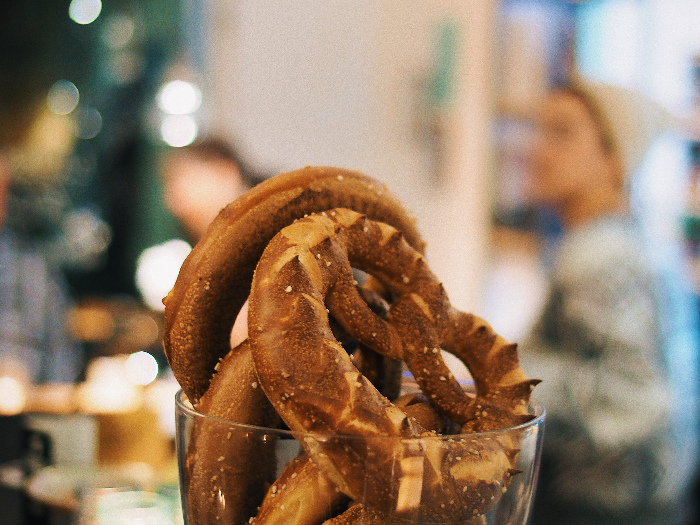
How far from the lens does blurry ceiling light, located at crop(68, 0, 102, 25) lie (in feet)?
11.8

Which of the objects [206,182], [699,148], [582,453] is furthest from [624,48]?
[582,453]

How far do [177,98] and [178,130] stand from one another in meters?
0.17

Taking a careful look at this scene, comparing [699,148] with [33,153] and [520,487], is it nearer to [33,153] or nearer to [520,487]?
[520,487]

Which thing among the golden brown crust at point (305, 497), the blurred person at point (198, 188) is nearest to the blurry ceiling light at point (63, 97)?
the blurred person at point (198, 188)

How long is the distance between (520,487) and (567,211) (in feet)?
4.58

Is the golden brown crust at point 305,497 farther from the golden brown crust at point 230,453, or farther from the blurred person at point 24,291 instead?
the blurred person at point 24,291

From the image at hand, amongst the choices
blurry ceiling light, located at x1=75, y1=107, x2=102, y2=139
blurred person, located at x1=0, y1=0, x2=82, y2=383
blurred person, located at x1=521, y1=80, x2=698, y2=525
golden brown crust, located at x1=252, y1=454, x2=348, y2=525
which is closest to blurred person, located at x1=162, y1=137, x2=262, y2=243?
blurred person, located at x1=0, y1=0, x2=82, y2=383

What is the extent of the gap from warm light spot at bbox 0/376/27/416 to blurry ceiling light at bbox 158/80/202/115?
9.00 feet

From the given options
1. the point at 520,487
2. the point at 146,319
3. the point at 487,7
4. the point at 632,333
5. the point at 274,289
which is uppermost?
the point at 487,7

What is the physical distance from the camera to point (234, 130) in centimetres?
371

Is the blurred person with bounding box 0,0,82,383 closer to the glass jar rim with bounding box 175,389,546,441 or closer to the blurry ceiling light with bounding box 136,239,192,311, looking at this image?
the blurry ceiling light with bounding box 136,239,192,311

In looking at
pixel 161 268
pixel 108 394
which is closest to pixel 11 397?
pixel 108 394

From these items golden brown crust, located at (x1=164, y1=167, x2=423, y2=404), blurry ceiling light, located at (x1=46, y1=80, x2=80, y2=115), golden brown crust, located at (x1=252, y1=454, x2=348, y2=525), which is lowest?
golden brown crust, located at (x1=252, y1=454, x2=348, y2=525)

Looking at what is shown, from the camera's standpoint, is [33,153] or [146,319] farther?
[33,153]
